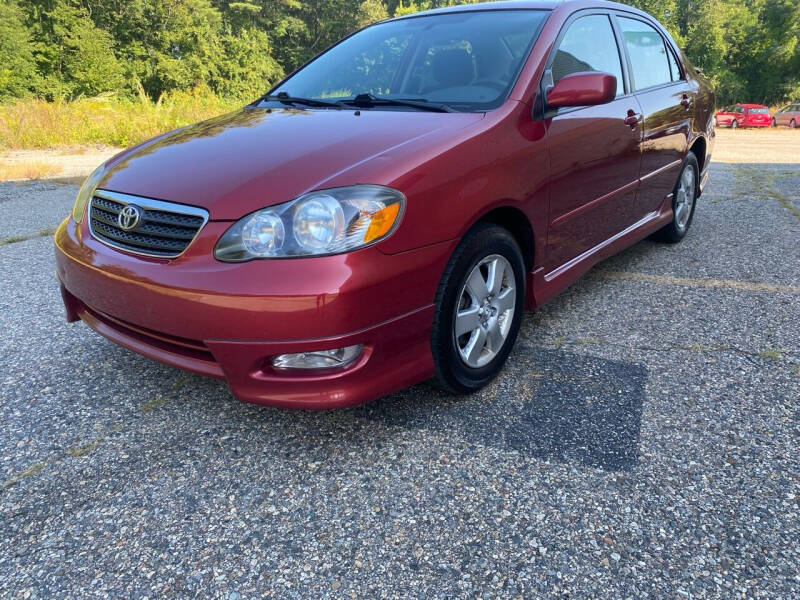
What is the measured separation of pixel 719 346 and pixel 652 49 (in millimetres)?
2260

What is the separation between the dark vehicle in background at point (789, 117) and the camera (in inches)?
1158

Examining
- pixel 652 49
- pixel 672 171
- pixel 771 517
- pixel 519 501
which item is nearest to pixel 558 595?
pixel 519 501

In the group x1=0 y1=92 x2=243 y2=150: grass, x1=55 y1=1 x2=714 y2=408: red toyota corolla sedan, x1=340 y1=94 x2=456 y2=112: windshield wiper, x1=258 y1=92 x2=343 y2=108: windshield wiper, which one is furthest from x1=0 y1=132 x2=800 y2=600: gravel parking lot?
x1=0 y1=92 x2=243 y2=150: grass

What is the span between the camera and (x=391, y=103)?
269 cm

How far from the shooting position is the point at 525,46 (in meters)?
2.74

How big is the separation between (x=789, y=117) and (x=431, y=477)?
35.5 metres

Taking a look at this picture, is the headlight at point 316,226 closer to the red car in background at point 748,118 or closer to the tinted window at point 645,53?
the tinted window at point 645,53

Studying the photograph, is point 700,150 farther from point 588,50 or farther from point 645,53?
point 588,50

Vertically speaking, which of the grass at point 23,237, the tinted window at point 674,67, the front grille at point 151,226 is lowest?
the grass at point 23,237

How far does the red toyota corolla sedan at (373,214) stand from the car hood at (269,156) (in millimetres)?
11

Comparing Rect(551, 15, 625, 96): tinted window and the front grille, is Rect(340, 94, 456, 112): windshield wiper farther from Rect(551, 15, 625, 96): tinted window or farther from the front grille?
the front grille

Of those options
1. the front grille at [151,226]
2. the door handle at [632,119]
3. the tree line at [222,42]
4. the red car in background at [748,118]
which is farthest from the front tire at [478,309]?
the red car in background at [748,118]

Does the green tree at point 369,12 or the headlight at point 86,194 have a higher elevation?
the green tree at point 369,12

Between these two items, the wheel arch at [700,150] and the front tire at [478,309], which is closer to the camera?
the front tire at [478,309]
